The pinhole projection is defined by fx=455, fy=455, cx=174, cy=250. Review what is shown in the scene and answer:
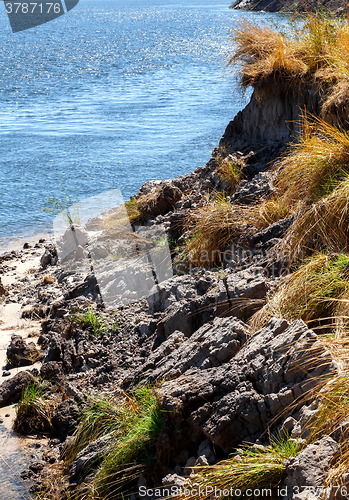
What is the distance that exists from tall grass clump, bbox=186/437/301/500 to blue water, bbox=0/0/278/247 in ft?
20.1

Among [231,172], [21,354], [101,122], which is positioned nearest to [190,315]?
[21,354]

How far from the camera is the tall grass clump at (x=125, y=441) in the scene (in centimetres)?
349

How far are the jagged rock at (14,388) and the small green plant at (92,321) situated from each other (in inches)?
38.7

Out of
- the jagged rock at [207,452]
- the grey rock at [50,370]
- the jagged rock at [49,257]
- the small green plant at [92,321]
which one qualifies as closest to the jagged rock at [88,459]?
the jagged rock at [207,452]

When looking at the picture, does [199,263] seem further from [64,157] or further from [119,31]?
[119,31]

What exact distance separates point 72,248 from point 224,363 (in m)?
5.99

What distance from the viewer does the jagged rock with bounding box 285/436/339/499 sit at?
2285 millimetres

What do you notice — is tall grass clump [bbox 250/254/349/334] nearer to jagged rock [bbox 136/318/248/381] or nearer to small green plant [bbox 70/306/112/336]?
jagged rock [bbox 136/318/248/381]

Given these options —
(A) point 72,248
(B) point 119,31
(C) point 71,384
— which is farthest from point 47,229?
(B) point 119,31

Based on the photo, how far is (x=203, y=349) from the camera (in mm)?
3818

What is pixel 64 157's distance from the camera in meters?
15.9

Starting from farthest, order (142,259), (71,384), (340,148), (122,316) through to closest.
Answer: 1. (142,259)
2. (122,316)
3. (71,384)
4. (340,148)

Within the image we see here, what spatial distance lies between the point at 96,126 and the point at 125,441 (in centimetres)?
1683

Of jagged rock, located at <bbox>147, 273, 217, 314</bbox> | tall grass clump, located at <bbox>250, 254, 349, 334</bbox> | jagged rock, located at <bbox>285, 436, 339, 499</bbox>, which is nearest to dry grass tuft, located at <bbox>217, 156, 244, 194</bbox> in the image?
jagged rock, located at <bbox>147, 273, 217, 314</bbox>
